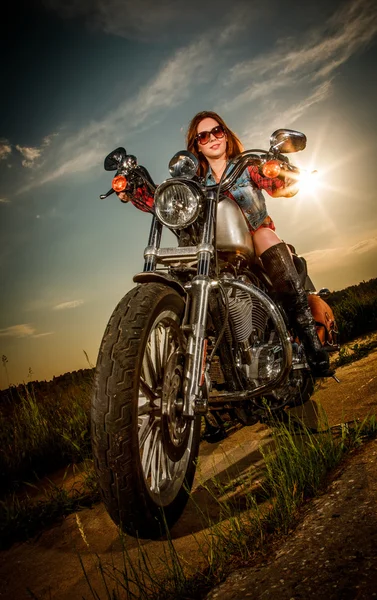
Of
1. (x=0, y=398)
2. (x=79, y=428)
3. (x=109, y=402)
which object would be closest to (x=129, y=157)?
(x=109, y=402)

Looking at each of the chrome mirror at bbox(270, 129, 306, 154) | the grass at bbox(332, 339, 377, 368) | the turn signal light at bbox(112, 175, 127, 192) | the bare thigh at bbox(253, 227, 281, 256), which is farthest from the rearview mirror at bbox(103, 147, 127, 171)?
the grass at bbox(332, 339, 377, 368)

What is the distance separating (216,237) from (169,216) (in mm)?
304

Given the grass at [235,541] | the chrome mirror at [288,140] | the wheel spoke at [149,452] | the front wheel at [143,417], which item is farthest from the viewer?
the chrome mirror at [288,140]

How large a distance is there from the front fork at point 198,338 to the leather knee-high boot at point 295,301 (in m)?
0.69

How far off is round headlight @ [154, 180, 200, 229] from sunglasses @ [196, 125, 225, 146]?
0.97m

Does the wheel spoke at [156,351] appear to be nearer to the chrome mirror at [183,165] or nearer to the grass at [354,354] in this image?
the chrome mirror at [183,165]

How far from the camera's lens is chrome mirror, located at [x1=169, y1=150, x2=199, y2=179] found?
2.02 metres

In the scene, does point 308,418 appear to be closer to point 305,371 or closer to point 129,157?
point 305,371

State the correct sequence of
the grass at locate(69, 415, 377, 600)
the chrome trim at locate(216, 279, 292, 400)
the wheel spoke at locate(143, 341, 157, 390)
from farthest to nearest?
the chrome trim at locate(216, 279, 292, 400) < the wheel spoke at locate(143, 341, 157, 390) < the grass at locate(69, 415, 377, 600)

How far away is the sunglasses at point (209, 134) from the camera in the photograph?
101 inches

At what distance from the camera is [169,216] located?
1.90m

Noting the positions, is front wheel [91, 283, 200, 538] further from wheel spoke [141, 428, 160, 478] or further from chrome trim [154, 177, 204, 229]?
chrome trim [154, 177, 204, 229]

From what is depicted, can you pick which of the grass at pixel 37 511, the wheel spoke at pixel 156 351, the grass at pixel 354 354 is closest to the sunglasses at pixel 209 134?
the wheel spoke at pixel 156 351

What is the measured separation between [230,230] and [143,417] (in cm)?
120
